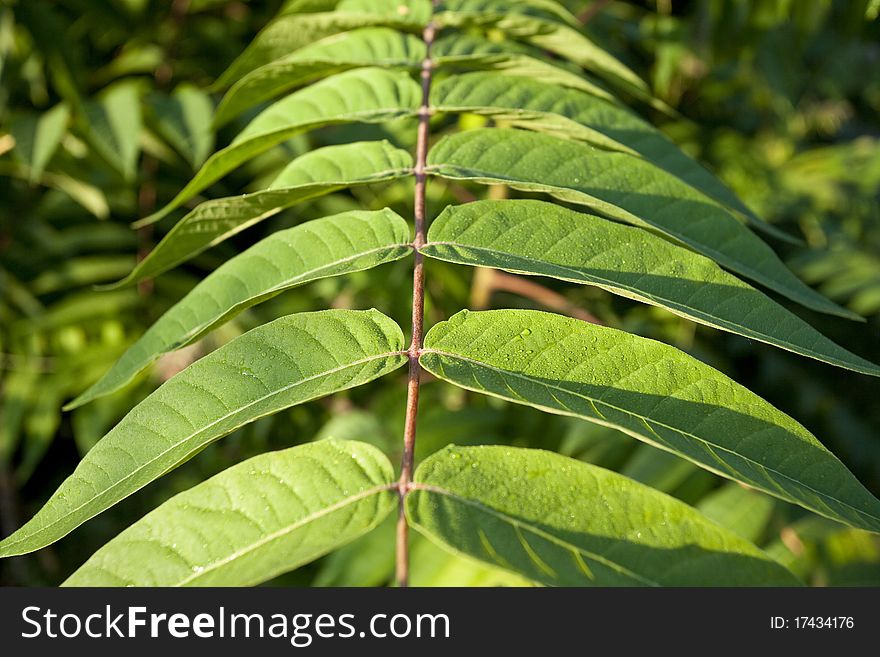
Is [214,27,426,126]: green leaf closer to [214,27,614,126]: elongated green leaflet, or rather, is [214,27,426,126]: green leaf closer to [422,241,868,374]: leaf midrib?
[214,27,614,126]: elongated green leaflet

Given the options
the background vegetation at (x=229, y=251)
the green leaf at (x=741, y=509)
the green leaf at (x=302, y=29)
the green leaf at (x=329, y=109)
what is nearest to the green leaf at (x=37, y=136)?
the background vegetation at (x=229, y=251)

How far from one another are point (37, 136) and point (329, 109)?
68 centimetres

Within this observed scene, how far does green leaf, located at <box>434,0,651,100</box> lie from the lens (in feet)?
3.16

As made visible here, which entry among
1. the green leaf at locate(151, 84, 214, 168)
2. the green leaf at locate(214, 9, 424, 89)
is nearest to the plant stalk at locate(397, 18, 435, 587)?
the green leaf at locate(214, 9, 424, 89)

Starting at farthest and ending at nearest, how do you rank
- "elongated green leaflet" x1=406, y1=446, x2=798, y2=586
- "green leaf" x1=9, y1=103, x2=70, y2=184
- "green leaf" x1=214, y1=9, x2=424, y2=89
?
"green leaf" x1=9, y1=103, x2=70, y2=184 < "green leaf" x1=214, y1=9, x2=424, y2=89 < "elongated green leaflet" x1=406, y1=446, x2=798, y2=586

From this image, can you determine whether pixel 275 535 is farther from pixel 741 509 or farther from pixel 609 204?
pixel 741 509

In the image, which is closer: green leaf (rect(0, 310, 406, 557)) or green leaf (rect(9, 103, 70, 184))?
green leaf (rect(0, 310, 406, 557))

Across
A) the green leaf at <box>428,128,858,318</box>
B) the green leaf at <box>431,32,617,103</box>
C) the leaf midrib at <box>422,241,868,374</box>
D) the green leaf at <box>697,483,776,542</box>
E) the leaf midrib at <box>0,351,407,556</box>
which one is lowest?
the leaf midrib at <box>0,351,407,556</box>

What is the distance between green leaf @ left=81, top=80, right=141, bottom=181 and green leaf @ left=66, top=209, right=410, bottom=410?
586 millimetres

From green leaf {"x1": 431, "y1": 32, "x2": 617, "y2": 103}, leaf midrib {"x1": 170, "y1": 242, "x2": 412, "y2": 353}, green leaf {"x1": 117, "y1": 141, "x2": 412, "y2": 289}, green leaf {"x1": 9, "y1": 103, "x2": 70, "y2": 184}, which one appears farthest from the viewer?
green leaf {"x1": 9, "y1": 103, "x2": 70, "y2": 184}

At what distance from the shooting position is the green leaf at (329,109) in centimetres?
81

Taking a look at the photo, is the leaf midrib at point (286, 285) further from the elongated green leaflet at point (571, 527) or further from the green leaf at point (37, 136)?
the green leaf at point (37, 136)
